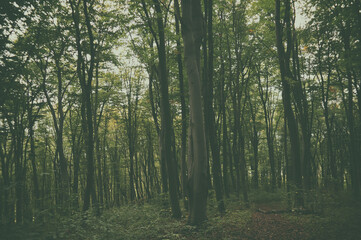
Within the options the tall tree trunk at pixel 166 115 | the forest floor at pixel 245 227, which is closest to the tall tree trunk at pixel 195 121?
the forest floor at pixel 245 227

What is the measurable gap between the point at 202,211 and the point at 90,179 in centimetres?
505

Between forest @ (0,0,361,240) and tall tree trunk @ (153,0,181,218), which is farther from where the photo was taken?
tall tree trunk @ (153,0,181,218)

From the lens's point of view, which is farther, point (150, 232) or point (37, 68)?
point (37, 68)

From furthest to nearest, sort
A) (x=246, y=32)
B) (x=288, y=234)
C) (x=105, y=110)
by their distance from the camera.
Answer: (x=105, y=110) < (x=246, y=32) < (x=288, y=234)

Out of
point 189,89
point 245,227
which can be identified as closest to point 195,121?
point 189,89

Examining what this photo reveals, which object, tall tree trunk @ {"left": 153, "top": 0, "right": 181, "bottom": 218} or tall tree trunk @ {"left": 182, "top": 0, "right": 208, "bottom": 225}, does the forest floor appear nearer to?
tall tree trunk @ {"left": 182, "top": 0, "right": 208, "bottom": 225}

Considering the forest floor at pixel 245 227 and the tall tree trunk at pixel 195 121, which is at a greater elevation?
the tall tree trunk at pixel 195 121

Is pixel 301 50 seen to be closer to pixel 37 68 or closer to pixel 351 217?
pixel 351 217

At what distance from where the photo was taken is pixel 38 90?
617 inches

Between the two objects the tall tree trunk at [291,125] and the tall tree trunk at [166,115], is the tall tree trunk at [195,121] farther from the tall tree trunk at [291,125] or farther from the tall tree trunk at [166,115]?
the tall tree trunk at [291,125]

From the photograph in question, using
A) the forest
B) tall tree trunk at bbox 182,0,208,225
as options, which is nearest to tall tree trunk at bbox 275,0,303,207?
the forest

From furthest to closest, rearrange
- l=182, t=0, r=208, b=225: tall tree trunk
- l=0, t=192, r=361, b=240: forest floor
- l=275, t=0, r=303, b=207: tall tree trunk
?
1. l=275, t=0, r=303, b=207: tall tree trunk
2. l=182, t=0, r=208, b=225: tall tree trunk
3. l=0, t=192, r=361, b=240: forest floor

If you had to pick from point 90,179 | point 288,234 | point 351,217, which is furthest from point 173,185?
point 351,217

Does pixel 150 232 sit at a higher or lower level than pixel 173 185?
lower
